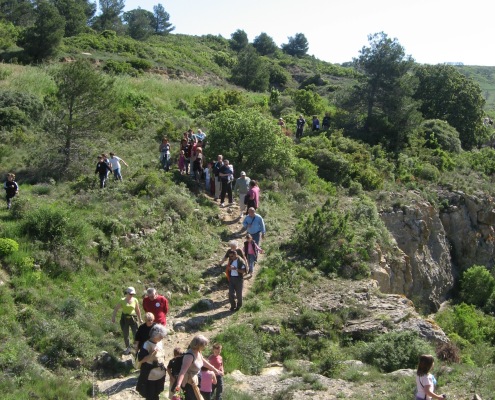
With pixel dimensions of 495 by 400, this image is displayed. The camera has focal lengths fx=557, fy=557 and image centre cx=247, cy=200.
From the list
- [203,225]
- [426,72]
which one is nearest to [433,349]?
[203,225]

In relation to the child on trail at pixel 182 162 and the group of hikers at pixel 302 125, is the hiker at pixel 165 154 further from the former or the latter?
the group of hikers at pixel 302 125

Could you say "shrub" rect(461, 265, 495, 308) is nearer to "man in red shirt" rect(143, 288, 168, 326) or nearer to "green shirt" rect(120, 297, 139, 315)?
"man in red shirt" rect(143, 288, 168, 326)

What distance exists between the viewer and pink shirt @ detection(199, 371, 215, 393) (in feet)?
27.5

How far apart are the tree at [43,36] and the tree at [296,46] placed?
52868 mm

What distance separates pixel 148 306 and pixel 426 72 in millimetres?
32978

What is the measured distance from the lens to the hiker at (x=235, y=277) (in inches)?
514

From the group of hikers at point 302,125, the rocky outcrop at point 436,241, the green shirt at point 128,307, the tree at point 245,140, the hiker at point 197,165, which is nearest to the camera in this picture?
the green shirt at point 128,307

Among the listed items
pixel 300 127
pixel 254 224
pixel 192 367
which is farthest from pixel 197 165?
pixel 192 367

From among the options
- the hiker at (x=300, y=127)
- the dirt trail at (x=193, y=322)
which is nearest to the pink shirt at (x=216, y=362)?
the dirt trail at (x=193, y=322)

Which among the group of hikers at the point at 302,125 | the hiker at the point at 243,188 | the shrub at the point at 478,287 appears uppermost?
the group of hikers at the point at 302,125

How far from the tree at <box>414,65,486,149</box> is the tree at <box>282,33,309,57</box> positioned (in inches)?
1928

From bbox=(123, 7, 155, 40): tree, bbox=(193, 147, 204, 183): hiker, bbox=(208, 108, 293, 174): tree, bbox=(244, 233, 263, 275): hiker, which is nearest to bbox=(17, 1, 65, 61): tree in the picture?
bbox=(208, 108, 293, 174): tree

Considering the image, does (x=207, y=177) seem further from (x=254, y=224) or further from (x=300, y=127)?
(x=300, y=127)

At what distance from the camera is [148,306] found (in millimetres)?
10656
